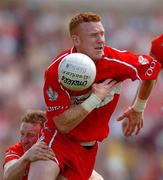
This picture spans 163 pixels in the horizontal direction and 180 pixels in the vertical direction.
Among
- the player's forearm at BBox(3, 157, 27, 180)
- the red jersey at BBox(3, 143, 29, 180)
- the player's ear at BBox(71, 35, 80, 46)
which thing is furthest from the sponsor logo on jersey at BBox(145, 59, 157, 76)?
the red jersey at BBox(3, 143, 29, 180)

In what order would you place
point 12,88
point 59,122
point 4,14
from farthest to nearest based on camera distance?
point 4,14, point 12,88, point 59,122

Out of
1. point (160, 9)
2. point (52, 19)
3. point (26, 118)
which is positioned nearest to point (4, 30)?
point (52, 19)

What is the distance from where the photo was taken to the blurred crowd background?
596 inches

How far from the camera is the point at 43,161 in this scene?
8.76m

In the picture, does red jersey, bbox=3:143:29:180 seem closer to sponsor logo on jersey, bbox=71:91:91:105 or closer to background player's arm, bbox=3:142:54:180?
background player's arm, bbox=3:142:54:180

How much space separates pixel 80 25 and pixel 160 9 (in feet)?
45.6

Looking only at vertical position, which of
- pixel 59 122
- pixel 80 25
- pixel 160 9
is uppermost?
pixel 80 25

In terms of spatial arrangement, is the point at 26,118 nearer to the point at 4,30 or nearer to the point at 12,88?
the point at 12,88

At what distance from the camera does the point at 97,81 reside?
8773 mm

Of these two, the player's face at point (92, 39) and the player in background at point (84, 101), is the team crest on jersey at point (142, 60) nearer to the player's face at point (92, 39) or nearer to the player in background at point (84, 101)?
the player in background at point (84, 101)

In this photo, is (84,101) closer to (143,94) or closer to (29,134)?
(143,94)

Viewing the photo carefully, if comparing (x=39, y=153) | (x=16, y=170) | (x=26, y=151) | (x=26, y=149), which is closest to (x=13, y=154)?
(x=26, y=149)

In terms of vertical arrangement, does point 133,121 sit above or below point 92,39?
below

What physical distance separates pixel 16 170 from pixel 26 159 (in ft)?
0.69
